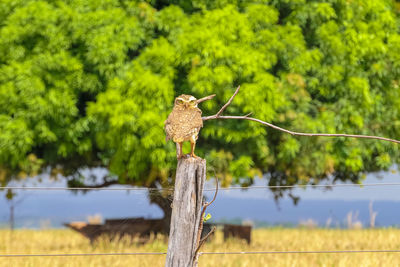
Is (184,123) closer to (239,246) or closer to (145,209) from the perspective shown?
(145,209)

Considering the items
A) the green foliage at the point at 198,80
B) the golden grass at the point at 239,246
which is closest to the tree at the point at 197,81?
the green foliage at the point at 198,80

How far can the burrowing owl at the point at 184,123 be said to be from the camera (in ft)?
13.3

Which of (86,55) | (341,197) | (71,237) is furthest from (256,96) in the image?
(71,237)

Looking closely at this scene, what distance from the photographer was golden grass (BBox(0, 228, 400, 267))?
6234 millimetres

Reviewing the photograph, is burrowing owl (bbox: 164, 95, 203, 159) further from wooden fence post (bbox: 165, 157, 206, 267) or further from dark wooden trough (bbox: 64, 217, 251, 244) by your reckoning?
dark wooden trough (bbox: 64, 217, 251, 244)

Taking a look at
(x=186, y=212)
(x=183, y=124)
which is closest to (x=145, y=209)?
(x=186, y=212)

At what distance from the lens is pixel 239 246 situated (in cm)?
679

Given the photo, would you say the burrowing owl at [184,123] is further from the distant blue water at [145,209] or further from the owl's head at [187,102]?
the distant blue water at [145,209]

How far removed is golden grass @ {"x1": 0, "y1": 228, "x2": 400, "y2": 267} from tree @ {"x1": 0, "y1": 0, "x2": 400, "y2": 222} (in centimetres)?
374

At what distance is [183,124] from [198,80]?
6894 millimetres

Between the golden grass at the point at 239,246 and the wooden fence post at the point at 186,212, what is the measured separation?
215 centimetres

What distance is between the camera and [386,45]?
41.6 ft

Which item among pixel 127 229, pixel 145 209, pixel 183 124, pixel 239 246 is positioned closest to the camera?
pixel 183 124

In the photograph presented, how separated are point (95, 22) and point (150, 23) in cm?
108
